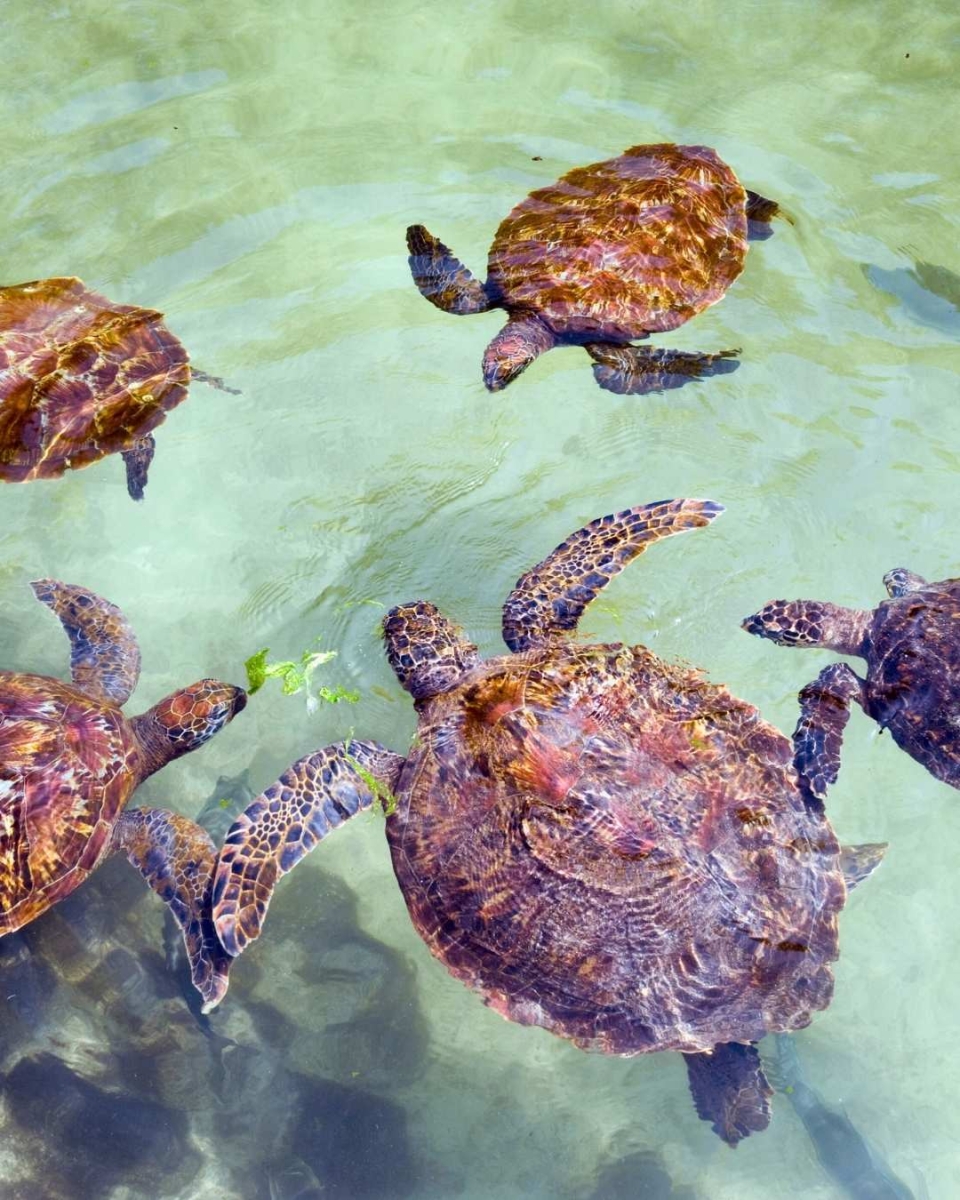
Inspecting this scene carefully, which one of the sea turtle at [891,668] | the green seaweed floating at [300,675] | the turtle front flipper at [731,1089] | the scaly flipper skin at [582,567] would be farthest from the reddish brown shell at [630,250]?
the turtle front flipper at [731,1089]

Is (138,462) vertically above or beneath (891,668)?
above

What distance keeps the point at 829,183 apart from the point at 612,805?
5.88m

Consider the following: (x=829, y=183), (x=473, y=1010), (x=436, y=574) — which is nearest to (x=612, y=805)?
(x=473, y=1010)

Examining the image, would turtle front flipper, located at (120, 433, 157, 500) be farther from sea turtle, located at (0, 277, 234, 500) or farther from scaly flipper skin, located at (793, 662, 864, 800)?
scaly flipper skin, located at (793, 662, 864, 800)

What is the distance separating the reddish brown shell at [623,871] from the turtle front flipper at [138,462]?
10.3 ft

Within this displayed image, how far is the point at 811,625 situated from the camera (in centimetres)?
546

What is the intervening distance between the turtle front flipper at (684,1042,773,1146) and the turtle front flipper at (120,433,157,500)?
481 cm

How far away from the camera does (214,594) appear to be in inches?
248

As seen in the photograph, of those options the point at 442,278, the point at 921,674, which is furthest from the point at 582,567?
the point at 442,278

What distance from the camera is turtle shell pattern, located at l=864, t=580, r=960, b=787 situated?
4.82 meters

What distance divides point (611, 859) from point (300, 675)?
2.28 meters

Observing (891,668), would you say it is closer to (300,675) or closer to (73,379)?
(300,675)

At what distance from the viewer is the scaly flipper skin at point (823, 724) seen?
459 centimetres

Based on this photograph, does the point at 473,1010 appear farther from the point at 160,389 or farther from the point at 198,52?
the point at 198,52
